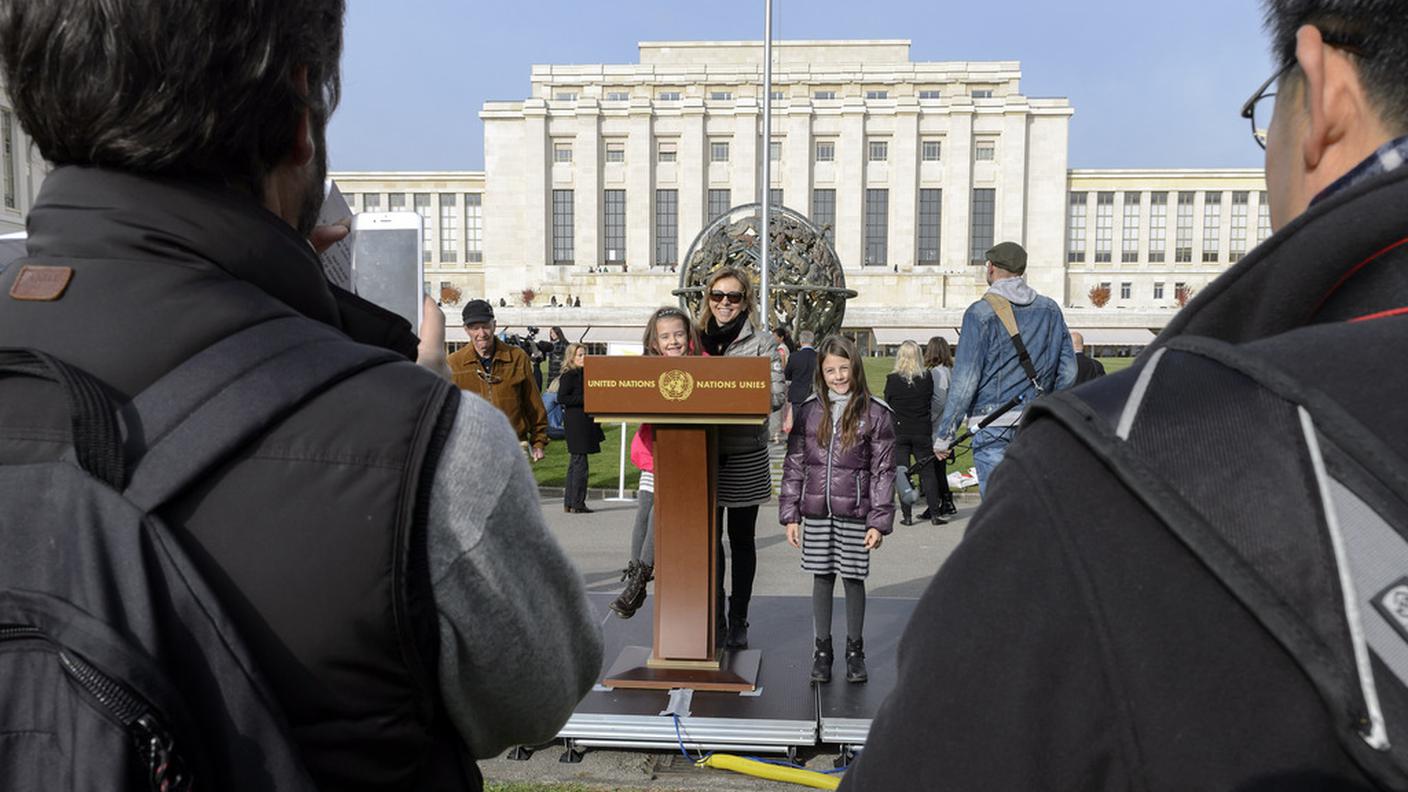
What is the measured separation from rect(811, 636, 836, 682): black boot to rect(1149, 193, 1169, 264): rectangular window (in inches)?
2808

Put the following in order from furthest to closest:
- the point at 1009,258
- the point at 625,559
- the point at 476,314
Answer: the point at 625,559
the point at 476,314
the point at 1009,258

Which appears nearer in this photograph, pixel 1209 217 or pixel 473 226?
pixel 1209 217

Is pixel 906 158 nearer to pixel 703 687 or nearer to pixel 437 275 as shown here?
pixel 437 275

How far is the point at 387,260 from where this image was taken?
164cm

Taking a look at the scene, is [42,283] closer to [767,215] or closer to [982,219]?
[767,215]

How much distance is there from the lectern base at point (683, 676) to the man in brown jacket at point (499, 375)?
3.01 metres

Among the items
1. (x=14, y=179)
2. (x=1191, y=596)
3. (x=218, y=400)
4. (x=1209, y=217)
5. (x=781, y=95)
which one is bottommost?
(x=1191, y=596)

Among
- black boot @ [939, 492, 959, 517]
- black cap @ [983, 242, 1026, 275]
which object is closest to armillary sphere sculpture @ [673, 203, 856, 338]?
black boot @ [939, 492, 959, 517]

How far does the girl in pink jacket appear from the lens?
5418 millimetres

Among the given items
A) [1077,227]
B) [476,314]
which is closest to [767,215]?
[476,314]

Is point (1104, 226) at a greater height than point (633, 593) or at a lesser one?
greater

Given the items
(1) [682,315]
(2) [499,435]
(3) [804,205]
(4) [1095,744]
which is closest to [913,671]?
(4) [1095,744]

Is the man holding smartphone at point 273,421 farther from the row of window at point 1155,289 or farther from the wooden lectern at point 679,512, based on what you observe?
the row of window at point 1155,289

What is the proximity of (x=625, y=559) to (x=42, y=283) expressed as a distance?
7099 mm
